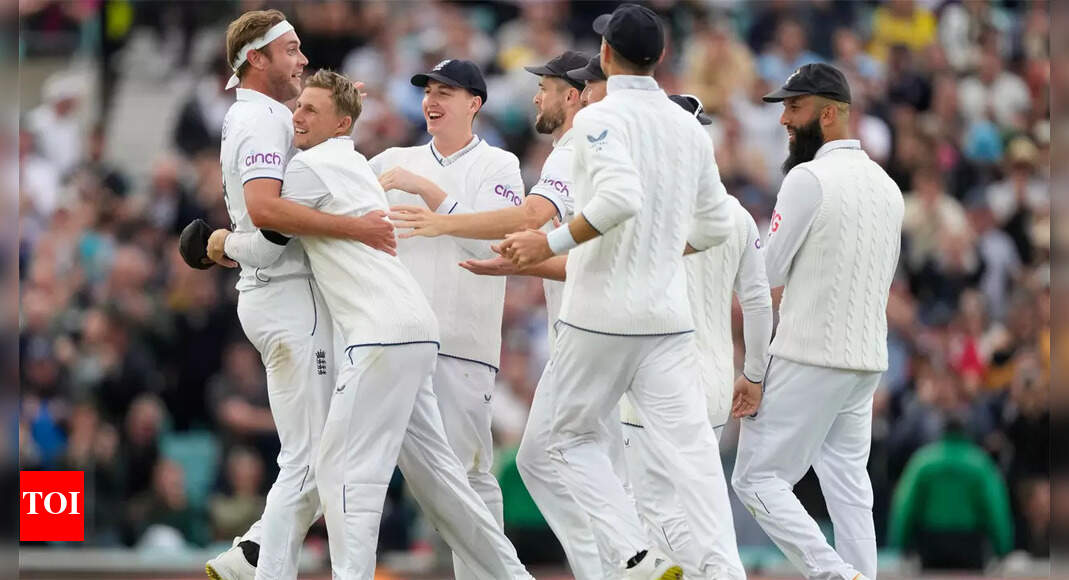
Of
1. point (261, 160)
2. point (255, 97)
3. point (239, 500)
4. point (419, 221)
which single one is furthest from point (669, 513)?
point (239, 500)

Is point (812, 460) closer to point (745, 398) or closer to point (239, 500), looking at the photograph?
point (745, 398)

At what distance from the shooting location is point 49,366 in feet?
40.2

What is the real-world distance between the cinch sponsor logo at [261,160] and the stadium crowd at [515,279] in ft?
15.4

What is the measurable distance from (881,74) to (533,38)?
3.33 m

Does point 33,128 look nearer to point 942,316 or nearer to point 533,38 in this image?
point 533,38

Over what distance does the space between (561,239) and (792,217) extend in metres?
1.51

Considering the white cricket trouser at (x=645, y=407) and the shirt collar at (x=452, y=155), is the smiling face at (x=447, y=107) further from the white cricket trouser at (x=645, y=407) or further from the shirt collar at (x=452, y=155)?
the white cricket trouser at (x=645, y=407)

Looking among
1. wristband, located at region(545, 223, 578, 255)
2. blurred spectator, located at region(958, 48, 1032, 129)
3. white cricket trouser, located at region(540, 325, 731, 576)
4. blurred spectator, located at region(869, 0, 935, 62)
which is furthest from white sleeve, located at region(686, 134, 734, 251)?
blurred spectator, located at region(869, 0, 935, 62)

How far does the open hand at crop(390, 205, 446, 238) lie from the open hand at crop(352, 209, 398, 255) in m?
0.05

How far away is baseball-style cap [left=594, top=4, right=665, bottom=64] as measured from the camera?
5953 mm

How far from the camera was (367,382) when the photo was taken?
626 cm

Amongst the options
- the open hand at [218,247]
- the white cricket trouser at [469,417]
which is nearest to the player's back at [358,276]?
the open hand at [218,247]

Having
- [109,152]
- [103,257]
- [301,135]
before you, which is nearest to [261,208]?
[301,135]

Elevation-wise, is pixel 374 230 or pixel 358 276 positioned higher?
pixel 374 230
